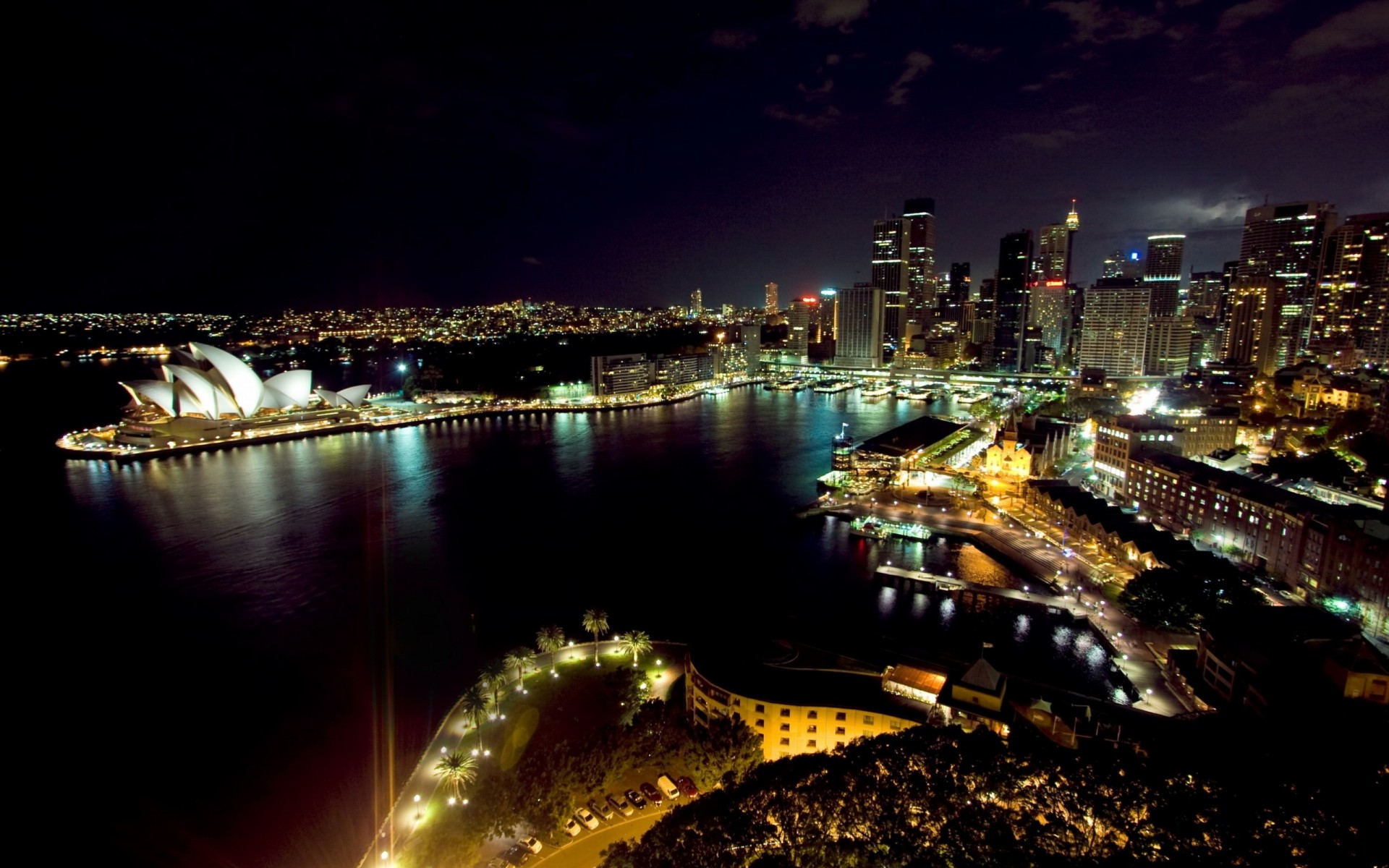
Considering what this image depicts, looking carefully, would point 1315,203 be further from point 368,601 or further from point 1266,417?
point 368,601

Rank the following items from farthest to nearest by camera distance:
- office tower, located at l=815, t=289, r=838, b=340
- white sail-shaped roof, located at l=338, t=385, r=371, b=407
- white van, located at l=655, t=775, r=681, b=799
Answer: office tower, located at l=815, t=289, r=838, b=340, white sail-shaped roof, located at l=338, t=385, r=371, b=407, white van, located at l=655, t=775, r=681, b=799

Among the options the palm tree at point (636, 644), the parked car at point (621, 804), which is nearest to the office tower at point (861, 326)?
the palm tree at point (636, 644)

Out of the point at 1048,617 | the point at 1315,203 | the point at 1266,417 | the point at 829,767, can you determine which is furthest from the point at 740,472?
the point at 1315,203

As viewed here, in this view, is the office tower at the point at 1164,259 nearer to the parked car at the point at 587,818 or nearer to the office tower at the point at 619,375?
the office tower at the point at 619,375

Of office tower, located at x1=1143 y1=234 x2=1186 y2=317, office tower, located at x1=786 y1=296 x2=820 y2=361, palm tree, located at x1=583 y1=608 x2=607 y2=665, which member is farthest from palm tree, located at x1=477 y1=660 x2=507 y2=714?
office tower, located at x1=1143 y1=234 x2=1186 y2=317

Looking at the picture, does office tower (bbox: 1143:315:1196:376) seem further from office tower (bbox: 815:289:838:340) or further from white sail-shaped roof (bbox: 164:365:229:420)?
white sail-shaped roof (bbox: 164:365:229:420)

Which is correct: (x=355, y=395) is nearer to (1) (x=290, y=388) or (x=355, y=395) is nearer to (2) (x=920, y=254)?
(1) (x=290, y=388)
